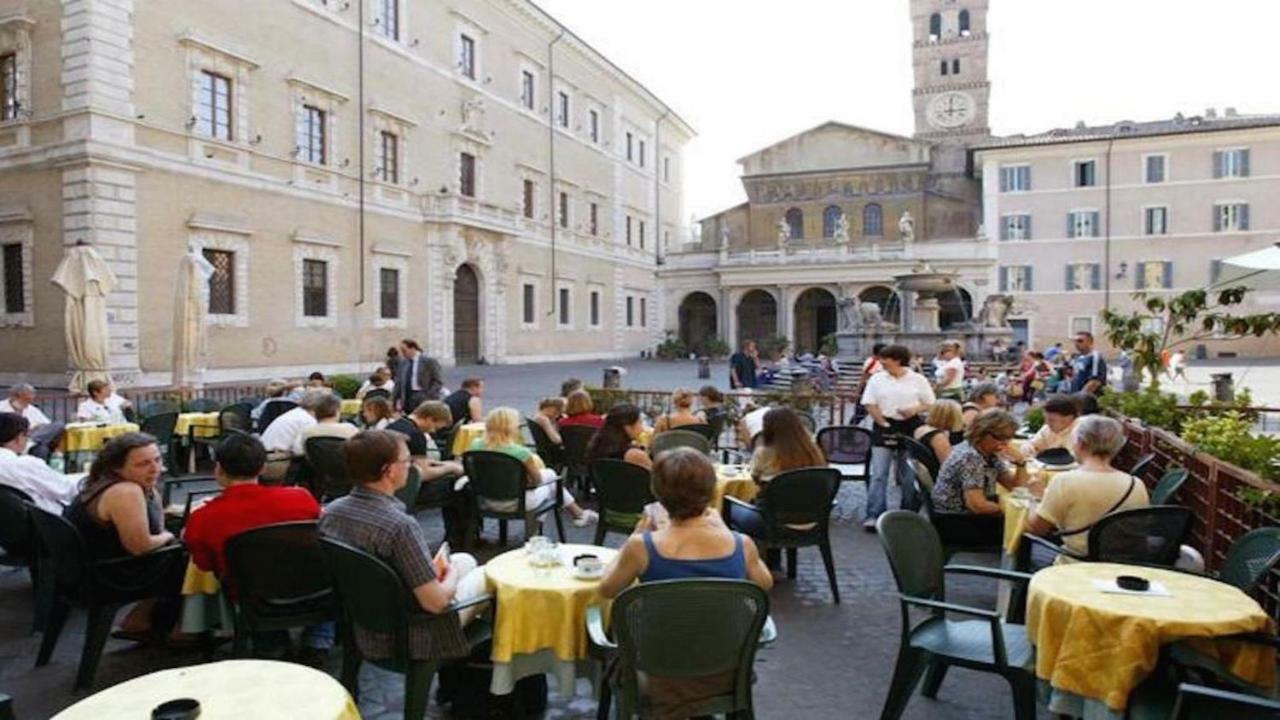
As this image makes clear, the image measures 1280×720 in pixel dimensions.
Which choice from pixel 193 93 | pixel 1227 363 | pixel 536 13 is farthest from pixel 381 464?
pixel 1227 363

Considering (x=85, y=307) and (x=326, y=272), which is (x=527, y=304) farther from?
(x=85, y=307)

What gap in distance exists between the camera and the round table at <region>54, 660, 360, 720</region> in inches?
93.7

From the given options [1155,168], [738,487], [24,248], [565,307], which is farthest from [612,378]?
[1155,168]

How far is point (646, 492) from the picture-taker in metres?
6.23

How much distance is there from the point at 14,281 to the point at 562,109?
74.6 feet

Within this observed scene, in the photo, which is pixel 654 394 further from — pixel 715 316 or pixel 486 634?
pixel 715 316

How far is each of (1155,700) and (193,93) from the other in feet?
73.0

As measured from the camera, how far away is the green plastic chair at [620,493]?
6.23 meters

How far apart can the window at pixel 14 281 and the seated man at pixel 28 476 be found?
16.8m

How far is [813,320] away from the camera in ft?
154

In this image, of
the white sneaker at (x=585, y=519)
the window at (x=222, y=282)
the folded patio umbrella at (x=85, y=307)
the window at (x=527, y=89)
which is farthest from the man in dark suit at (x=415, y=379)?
the window at (x=527, y=89)

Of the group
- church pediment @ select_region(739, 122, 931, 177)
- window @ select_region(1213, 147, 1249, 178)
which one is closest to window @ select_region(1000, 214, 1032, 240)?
church pediment @ select_region(739, 122, 931, 177)

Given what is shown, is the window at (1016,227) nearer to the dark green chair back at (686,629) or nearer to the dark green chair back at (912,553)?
the dark green chair back at (912,553)

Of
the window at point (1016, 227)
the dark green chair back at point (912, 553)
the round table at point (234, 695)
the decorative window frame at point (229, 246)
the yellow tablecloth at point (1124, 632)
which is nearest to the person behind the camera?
the round table at point (234, 695)
